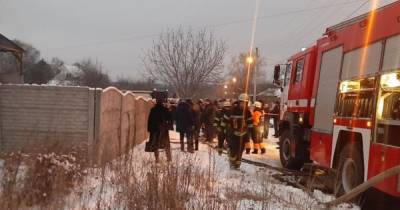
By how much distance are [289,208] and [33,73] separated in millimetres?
68357

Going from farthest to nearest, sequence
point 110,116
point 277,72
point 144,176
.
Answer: point 277,72 → point 110,116 → point 144,176

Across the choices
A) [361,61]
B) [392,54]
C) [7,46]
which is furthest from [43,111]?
[7,46]

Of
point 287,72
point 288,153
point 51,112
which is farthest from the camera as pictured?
point 287,72

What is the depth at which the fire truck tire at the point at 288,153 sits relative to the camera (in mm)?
14016

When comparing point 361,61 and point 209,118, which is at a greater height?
point 361,61

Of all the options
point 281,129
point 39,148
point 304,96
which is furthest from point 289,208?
point 281,129

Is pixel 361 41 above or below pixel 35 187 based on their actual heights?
above

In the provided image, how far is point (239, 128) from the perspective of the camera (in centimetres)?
1261

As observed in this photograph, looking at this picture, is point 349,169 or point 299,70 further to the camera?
point 299,70

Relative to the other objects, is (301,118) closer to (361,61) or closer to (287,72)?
(287,72)

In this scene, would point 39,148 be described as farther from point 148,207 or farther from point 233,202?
point 233,202

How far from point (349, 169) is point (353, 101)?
1140 millimetres

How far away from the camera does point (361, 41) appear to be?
30.8 feet

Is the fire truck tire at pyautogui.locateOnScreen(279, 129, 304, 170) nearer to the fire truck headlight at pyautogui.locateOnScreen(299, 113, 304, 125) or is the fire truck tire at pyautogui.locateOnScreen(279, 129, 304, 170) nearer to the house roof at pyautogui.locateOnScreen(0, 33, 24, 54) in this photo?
the fire truck headlight at pyautogui.locateOnScreen(299, 113, 304, 125)
